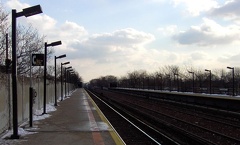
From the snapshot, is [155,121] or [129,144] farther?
[155,121]

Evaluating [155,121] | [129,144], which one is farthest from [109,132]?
[155,121]

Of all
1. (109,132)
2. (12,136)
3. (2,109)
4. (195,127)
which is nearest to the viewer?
(12,136)

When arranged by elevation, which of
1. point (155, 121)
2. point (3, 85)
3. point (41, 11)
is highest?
point (41, 11)

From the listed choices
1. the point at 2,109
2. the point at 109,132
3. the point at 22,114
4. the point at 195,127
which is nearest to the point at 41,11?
the point at 2,109

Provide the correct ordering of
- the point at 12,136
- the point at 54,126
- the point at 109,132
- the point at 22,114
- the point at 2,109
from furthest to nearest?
the point at 22,114 → the point at 54,126 → the point at 109,132 → the point at 2,109 → the point at 12,136

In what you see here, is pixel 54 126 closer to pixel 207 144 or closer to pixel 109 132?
pixel 109 132

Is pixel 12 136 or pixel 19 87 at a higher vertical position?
pixel 19 87

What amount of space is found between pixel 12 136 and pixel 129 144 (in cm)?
367

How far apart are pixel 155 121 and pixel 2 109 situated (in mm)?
9906

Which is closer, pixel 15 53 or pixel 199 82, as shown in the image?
pixel 15 53

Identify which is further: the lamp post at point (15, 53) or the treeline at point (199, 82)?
the treeline at point (199, 82)

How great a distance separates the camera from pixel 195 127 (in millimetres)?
16531

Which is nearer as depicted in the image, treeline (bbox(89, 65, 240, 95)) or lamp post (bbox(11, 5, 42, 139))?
lamp post (bbox(11, 5, 42, 139))

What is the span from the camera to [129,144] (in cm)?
1155
